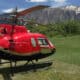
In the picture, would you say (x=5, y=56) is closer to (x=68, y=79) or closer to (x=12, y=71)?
(x=12, y=71)

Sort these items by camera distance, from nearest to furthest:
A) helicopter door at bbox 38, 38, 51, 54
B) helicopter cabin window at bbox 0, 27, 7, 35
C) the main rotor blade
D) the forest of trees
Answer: the main rotor blade → helicopter cabin window at bbox 0, 27, 7, 35 → helicopter door at bbox 38, 38, 51, 54 → the forest of trees

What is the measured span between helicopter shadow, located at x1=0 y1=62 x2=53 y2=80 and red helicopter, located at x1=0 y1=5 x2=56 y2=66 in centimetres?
59

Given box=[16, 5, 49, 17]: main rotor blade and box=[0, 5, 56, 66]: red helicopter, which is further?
box=[0, 5, 56, 66]: red helicopter

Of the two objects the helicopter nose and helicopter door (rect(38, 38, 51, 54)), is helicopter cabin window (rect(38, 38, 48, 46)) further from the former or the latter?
the helicopter nose

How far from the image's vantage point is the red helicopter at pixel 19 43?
60.8ft

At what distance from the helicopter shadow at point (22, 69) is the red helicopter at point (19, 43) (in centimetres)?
59

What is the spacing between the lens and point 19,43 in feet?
63.4

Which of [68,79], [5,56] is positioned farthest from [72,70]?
[5,56]

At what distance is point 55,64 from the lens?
21.7 meters

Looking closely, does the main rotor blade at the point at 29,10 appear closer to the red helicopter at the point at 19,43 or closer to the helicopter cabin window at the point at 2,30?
the red helicopter at the point at 19,43

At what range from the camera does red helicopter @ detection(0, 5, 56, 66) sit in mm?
18531

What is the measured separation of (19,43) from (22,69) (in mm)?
1757

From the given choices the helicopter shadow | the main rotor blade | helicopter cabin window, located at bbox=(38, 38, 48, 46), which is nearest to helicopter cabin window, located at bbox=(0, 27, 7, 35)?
the main rotor blade

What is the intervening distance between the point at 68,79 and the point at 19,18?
4199 millimetres
